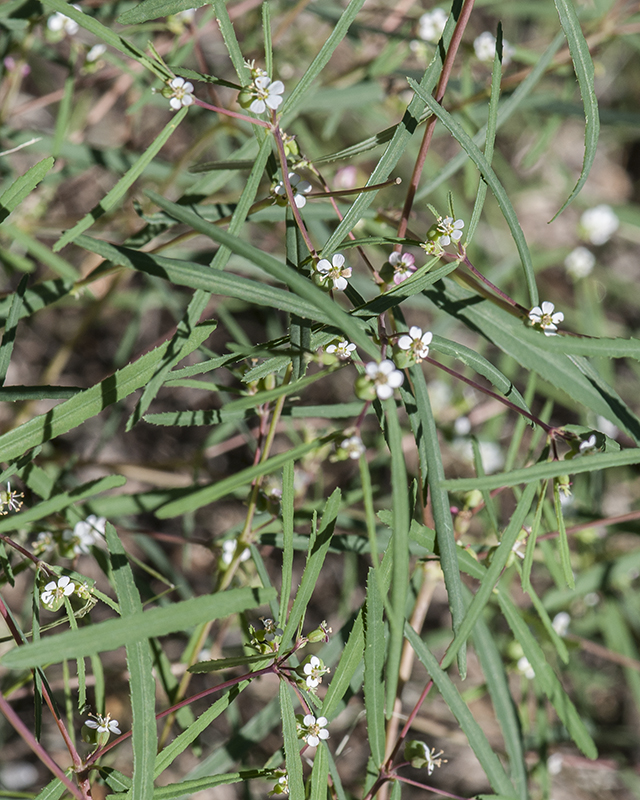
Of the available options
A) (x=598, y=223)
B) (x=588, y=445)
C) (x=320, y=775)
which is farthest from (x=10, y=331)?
(x=598, y=223)

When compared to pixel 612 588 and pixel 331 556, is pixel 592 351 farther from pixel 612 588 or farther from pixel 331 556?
pixel 331 556

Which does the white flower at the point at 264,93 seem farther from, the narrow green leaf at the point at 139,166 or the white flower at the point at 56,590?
the white flower at the point at 56,590

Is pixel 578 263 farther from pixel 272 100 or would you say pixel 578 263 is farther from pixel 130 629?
pixel 130 629

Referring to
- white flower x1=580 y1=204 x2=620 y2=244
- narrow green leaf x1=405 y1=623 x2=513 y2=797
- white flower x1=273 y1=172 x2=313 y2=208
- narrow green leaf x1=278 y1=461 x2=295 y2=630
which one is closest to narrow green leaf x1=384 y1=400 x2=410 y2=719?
narrow green leaf x1=278 y1=461 x2=295 y2=630

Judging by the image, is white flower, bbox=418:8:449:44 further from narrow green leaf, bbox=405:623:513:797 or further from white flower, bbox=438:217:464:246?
narrow green leaf, bbox=405:623:513:797

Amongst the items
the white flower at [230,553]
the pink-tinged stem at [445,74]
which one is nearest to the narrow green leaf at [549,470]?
the pink-tinged stem at [445,74]

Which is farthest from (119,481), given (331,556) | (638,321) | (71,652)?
(638,321)
